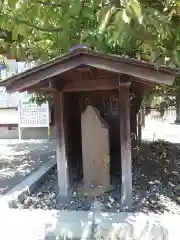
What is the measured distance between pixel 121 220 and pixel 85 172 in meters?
1.37

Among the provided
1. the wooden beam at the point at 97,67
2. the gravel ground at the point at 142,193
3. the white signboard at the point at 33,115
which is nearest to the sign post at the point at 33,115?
the white signboard at the point at 33,115

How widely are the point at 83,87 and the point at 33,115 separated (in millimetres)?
8287

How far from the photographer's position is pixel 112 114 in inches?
279

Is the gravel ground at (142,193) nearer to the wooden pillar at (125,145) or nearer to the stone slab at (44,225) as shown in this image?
the wooden pillar at (125,145)

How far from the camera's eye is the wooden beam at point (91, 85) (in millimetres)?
5266

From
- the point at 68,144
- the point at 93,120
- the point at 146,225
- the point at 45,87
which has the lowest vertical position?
the point at 146,225

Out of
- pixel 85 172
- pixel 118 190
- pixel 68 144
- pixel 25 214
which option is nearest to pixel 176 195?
pixel 118 190

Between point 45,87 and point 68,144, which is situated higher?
point 45,87

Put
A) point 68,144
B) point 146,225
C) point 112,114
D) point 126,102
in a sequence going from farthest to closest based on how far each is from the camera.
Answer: point 112,114 < point 68,144 < point 126,102 < point 146,225

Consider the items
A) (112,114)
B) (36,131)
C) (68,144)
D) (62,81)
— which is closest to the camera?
(62,81)

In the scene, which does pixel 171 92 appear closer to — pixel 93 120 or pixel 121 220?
pixel 93 120

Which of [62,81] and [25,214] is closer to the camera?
[25,214]

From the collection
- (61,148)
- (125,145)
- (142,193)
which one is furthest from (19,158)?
(125,145)

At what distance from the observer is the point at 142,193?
18.5 feet
